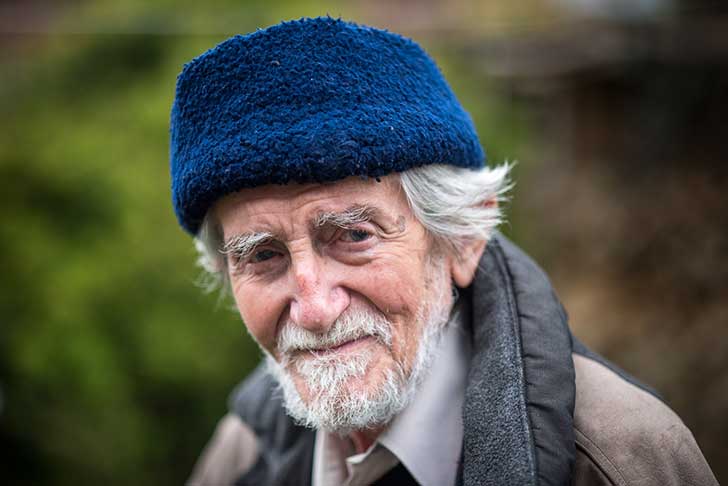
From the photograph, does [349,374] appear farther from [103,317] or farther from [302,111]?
[103,317]

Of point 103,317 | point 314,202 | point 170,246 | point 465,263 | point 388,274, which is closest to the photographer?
point 314,202

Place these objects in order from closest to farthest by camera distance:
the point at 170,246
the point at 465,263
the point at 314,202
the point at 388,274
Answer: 1. the point at 314,202
2. the point at 388,274
3. the point at 465,263
4. the point at 170,246

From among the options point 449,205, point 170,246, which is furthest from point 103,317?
point 449,205

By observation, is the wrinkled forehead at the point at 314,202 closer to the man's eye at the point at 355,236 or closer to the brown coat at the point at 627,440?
the man's eye at the point at 355,236

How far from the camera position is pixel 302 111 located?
1.62 metres

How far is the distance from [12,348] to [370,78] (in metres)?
3.96

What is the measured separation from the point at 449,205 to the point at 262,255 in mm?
613

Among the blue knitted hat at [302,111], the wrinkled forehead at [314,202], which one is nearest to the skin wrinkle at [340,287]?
the wrinkled forehead at [314,202]

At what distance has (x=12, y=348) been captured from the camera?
4.40m

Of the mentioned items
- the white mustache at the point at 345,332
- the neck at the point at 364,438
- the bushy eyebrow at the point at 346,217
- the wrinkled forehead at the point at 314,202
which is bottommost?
the neck at the point at 364,438

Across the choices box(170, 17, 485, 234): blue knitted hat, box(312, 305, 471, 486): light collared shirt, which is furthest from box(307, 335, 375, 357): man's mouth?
box(170, 17, 485, 234): blue knitted hat

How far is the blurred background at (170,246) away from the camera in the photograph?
14.2 ft

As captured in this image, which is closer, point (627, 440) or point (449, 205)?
point (627, 440)

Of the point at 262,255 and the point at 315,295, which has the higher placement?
the point at 262,255
